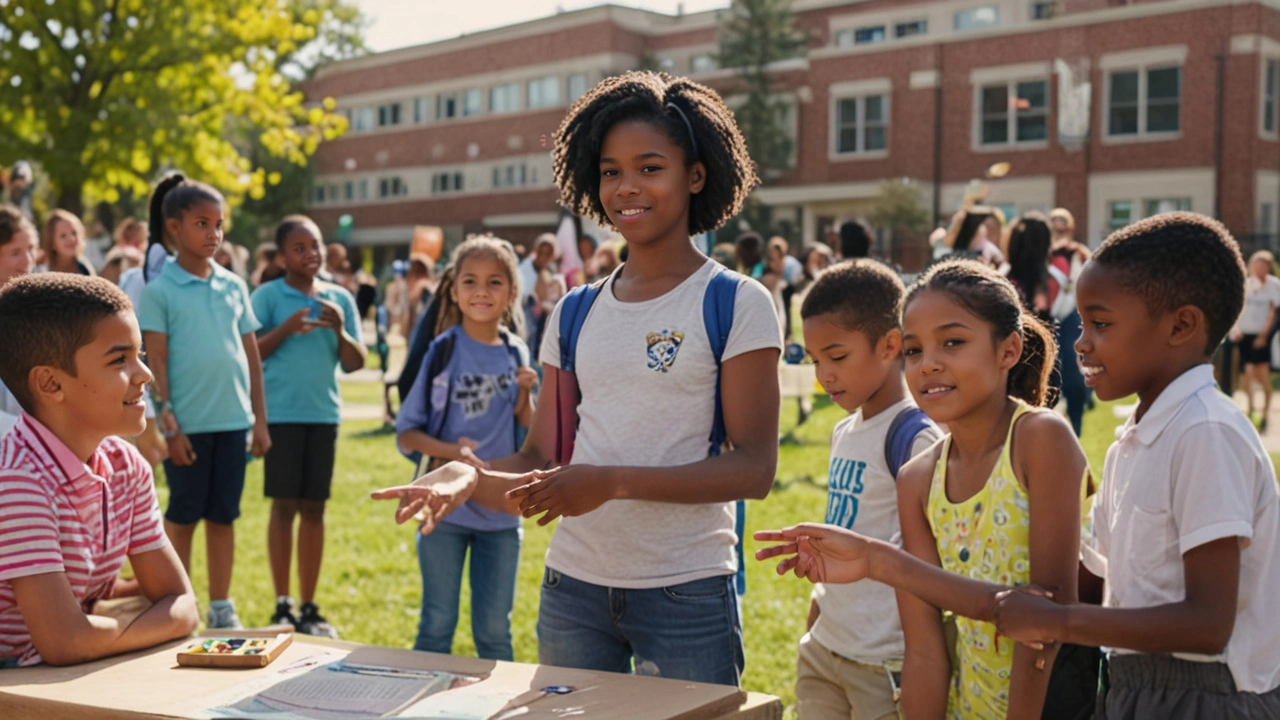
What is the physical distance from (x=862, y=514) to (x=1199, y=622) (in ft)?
3.96

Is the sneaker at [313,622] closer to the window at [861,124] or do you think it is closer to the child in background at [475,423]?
the child in background at [475,423]

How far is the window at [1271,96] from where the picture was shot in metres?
30.2

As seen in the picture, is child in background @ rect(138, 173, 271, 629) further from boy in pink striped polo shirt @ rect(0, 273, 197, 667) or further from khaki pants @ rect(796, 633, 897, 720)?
khaki pants @ rect(796, 633, 897, 720)

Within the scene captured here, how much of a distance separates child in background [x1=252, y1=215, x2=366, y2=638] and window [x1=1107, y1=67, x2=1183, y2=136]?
1124 inches

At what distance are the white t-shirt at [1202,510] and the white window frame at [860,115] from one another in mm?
→ 34331

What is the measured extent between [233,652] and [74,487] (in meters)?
0.56

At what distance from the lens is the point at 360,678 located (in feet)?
7.93

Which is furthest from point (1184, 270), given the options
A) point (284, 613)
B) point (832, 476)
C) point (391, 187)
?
point (391, 187)

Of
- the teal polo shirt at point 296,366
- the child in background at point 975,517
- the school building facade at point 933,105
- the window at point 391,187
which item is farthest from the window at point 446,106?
the child in background at point 975,517

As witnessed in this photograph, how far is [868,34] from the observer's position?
4044 centimetres

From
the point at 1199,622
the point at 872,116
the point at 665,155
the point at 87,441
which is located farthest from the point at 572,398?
the point at 872,116

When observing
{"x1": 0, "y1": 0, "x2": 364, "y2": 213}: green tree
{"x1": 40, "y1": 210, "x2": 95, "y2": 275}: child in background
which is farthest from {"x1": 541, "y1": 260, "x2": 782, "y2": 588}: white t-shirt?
{"x1": 0, "y1": 0, "x2": 364, "y2": 213}: green tree

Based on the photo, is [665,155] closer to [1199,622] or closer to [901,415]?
[901,415]

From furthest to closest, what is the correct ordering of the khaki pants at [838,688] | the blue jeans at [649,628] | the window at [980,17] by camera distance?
the window at [980,17]
the khaki pants at [838,688]
the blue jeans at [649,628]
